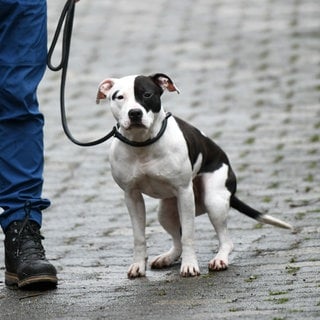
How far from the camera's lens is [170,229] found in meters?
6.23

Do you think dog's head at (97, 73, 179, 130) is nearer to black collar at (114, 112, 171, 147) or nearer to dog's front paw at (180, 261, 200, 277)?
black collar at (114, 112, 171, 147)

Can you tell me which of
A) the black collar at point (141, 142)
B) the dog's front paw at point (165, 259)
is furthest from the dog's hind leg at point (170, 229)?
the black collar at point (141, 142)

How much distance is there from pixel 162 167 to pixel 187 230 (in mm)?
366

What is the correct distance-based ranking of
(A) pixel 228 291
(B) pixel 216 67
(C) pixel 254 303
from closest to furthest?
(C) pixel 254 303 → (A) pixel 228 291 → (B) pixel 216 67

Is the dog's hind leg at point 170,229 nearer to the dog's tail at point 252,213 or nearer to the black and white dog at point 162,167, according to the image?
the black and white dog at point 162,167

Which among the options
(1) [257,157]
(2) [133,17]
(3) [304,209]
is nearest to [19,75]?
(3) [304,209]

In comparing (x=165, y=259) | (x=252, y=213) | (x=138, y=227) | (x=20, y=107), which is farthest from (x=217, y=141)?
(x=20, y=107)

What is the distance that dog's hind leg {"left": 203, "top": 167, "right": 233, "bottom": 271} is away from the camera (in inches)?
237

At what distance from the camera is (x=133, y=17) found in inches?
593

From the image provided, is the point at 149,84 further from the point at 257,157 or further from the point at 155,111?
the point at 257,157

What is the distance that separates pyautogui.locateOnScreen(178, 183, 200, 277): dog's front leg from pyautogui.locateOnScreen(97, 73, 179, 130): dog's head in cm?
46

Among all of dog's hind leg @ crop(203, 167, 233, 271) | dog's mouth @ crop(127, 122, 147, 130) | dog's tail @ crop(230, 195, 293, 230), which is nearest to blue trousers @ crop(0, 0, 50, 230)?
dog's mouth @ crop(127, 122, 147, 130)

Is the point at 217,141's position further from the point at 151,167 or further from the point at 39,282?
the point at 39,282

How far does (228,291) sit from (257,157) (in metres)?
3.74
